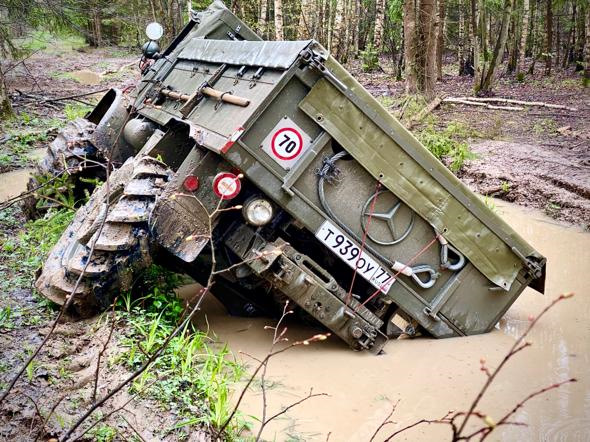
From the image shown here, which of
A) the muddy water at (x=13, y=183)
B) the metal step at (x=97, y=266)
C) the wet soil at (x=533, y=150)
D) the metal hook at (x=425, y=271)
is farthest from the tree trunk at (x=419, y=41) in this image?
the metal step at (x=97, y=266)

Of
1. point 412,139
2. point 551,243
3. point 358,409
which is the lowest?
point 358,409

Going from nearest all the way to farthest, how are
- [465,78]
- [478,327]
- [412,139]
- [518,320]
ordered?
[412,139] < [478,327] < [518,320] < [465,78]

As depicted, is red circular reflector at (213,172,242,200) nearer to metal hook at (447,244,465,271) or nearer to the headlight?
the headlight

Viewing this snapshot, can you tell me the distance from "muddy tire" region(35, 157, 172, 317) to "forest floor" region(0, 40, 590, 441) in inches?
7.8

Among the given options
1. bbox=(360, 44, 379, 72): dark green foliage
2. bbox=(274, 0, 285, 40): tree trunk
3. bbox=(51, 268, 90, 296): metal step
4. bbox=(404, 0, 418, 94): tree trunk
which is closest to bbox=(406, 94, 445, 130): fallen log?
bbox=(404, 0, 418, 94): tree trunk

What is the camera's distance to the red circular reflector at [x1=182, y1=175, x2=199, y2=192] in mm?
4324

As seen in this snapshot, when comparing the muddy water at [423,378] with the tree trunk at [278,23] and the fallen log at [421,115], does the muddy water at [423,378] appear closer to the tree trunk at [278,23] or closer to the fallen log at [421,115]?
the fallen log at [421,115]

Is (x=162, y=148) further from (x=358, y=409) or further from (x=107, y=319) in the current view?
(x=358, y=409)

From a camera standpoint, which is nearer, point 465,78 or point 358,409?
point 358,409

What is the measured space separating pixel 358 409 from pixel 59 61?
72.1ft

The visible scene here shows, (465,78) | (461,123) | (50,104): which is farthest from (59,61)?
(461,123)

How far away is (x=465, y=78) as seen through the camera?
20.4 m

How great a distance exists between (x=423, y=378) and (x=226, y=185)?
6.86 feet

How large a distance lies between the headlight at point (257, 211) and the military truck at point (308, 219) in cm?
1
